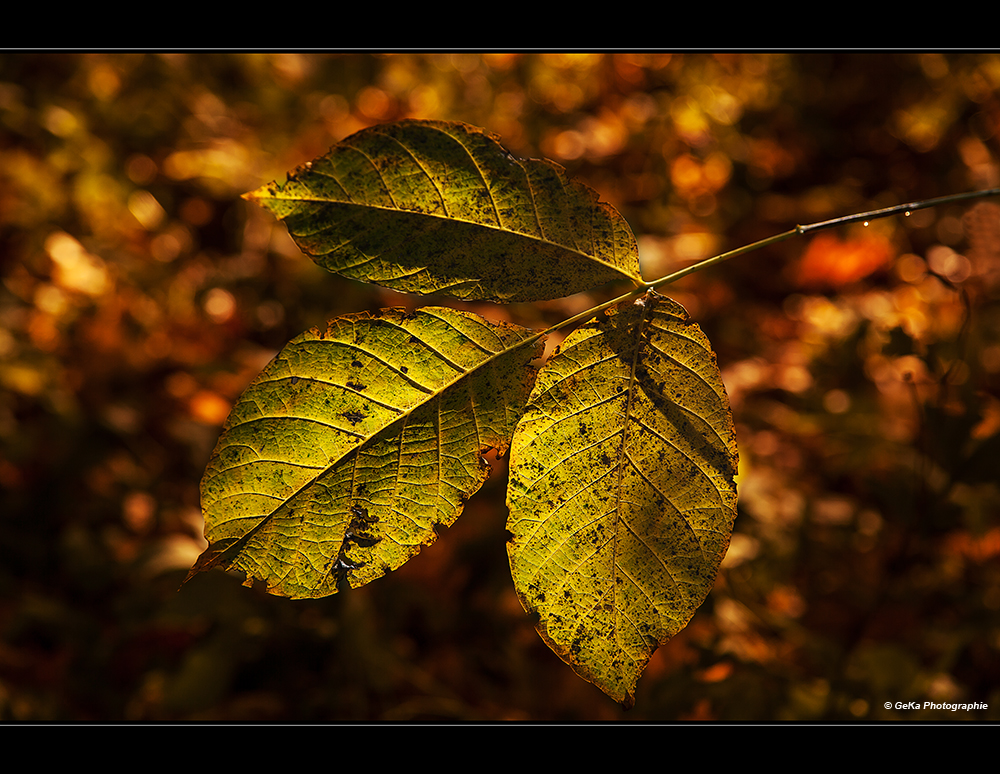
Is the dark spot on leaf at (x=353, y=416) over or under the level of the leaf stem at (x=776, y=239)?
under

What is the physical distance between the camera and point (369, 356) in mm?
398

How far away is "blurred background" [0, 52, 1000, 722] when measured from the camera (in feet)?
3.73

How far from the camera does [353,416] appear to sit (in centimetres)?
39

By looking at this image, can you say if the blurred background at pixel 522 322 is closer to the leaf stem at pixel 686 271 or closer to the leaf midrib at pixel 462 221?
the leaf stem at pixel 686 271

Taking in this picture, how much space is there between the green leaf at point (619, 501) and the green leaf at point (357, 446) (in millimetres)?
33

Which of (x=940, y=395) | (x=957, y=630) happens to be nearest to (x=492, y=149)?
(x=940, y=395)

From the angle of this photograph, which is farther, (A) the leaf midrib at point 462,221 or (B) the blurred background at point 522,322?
(B) the blurred background at point 522,322

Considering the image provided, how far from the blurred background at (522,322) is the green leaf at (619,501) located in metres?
0.66

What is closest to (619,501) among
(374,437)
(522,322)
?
(374,437)

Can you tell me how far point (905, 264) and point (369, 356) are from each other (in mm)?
2115

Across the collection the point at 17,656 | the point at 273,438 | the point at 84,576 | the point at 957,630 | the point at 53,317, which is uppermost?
the point at 53,317

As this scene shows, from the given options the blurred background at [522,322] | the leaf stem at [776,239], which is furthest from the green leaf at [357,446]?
the blurred background at [522,322]

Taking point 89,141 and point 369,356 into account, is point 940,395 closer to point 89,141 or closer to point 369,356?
point 369,356

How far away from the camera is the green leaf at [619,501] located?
38 cm
